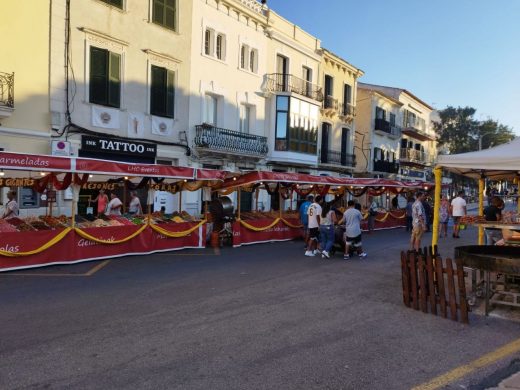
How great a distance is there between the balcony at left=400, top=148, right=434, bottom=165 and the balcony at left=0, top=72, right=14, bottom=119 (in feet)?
131

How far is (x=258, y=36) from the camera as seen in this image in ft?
82.7

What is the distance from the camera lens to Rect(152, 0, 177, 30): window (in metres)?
19.4

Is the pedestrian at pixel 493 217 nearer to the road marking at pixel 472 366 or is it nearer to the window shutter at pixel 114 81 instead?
the road marking at pixel 472 366

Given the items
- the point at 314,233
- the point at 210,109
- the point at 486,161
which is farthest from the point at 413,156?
the point at 486,161

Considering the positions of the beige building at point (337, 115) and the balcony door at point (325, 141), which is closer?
the beige building at point (337, 115)

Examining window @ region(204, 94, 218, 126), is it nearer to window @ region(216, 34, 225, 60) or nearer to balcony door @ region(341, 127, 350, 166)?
window @ region(216, 34, 225, 60)

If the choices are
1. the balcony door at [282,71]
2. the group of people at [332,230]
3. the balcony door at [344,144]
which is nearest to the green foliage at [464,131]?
the balcony door at [344,144]

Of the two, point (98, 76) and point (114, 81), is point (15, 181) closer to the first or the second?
point (98, 76)

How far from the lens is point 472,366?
483 cm

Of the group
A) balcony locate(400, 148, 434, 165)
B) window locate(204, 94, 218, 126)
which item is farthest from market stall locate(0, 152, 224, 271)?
balcony locate(400, 148, 434, 165)

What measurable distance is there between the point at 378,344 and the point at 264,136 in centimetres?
2164

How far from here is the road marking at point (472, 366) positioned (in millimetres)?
4357

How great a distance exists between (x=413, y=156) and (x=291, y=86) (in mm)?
26311

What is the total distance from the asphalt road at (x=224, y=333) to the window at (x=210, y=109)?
1419 centimetres
